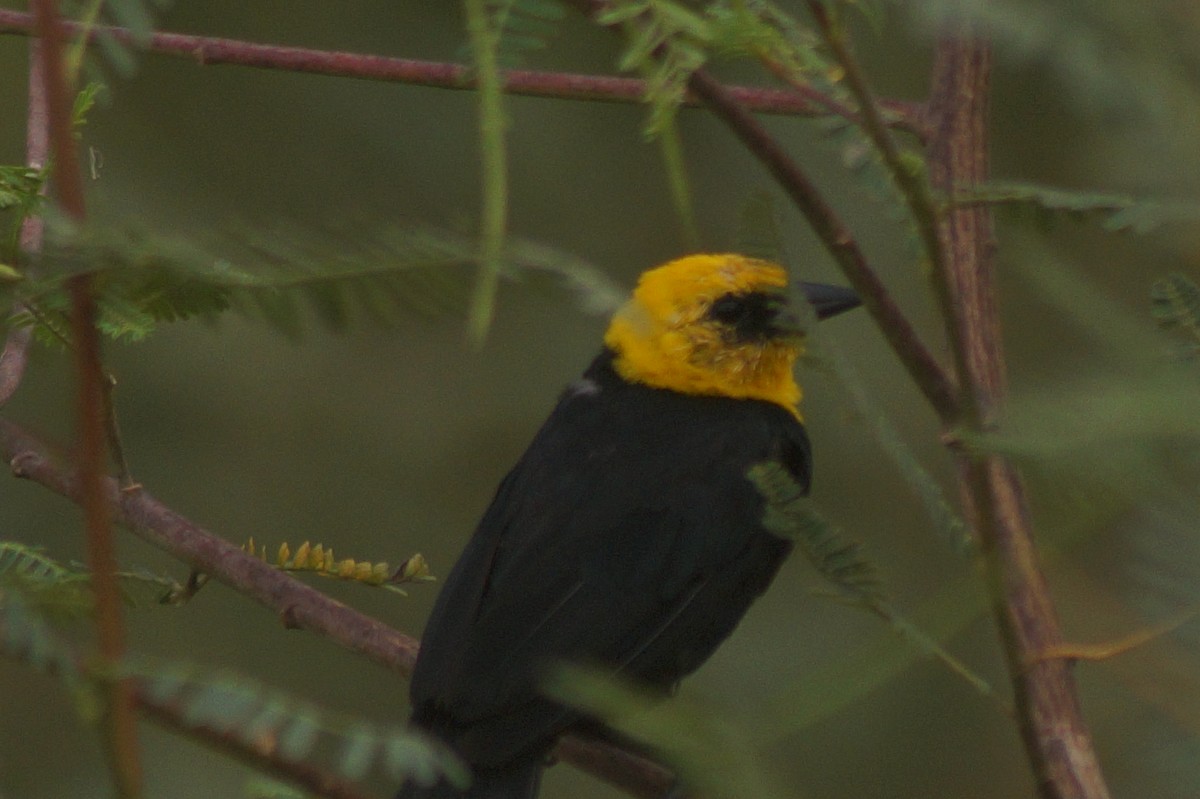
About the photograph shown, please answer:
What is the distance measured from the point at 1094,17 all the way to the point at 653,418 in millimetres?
2550

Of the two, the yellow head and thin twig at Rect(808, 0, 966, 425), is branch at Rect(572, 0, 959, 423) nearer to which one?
thin twig at Rect(808, 0, 966, 425)

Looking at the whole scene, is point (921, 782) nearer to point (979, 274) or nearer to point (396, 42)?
point (396, 42)

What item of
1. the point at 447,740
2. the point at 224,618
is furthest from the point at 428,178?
the point at 447,740

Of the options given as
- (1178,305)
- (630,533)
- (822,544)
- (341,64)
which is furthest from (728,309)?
(1178,305)

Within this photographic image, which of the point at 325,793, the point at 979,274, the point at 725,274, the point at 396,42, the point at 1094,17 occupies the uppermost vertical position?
the point at 1094,17

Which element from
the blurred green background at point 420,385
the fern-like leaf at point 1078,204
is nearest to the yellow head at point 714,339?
the blurred green background at point 420,385

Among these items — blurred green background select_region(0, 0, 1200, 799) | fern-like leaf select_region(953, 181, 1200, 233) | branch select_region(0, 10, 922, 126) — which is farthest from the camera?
blurred green background select_region(0, 0, 1200, 799)

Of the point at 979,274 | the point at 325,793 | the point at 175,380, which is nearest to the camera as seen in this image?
the point at 325,793

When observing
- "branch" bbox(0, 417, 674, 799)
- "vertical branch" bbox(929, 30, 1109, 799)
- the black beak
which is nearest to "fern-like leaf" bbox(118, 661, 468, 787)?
"vertical branch" bbox(929, 30, 1109, 799)

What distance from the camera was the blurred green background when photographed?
5137 millimetres

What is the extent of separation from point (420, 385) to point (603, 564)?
8.91 feet

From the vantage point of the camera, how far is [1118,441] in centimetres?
86

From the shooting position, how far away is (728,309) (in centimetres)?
352

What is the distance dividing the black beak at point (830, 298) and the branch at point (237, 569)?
3.29 feet
